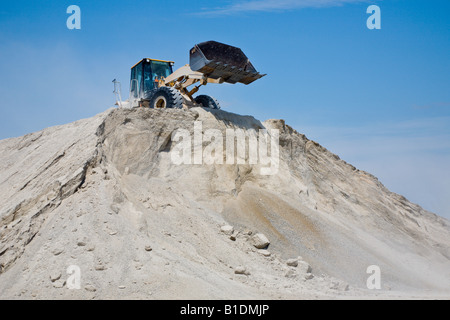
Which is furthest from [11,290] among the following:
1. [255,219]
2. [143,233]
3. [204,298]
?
[255,219]

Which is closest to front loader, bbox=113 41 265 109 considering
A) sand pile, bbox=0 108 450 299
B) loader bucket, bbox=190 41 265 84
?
loader bucket, bbox=190 41 265 84

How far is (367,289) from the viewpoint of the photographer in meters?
12.1

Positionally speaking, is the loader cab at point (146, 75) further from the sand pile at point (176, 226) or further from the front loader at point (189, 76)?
the sand pile at point (176, 226)

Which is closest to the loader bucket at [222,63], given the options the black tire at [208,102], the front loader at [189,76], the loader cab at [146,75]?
the front loader at [189,76]

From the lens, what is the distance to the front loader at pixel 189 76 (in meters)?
15.9

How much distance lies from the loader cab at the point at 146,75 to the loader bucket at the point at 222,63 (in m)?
3.00

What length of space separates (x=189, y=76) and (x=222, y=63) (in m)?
1.73

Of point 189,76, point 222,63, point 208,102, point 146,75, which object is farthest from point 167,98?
point 146,75

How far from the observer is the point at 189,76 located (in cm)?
1691

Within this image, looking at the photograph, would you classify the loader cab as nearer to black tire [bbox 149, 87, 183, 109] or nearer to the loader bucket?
black tire [bbox 149, 87, 183, 109]

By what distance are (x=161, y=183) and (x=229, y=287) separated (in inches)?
199

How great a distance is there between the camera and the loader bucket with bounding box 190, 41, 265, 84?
15684mm

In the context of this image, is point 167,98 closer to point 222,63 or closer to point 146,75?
point 222,63
